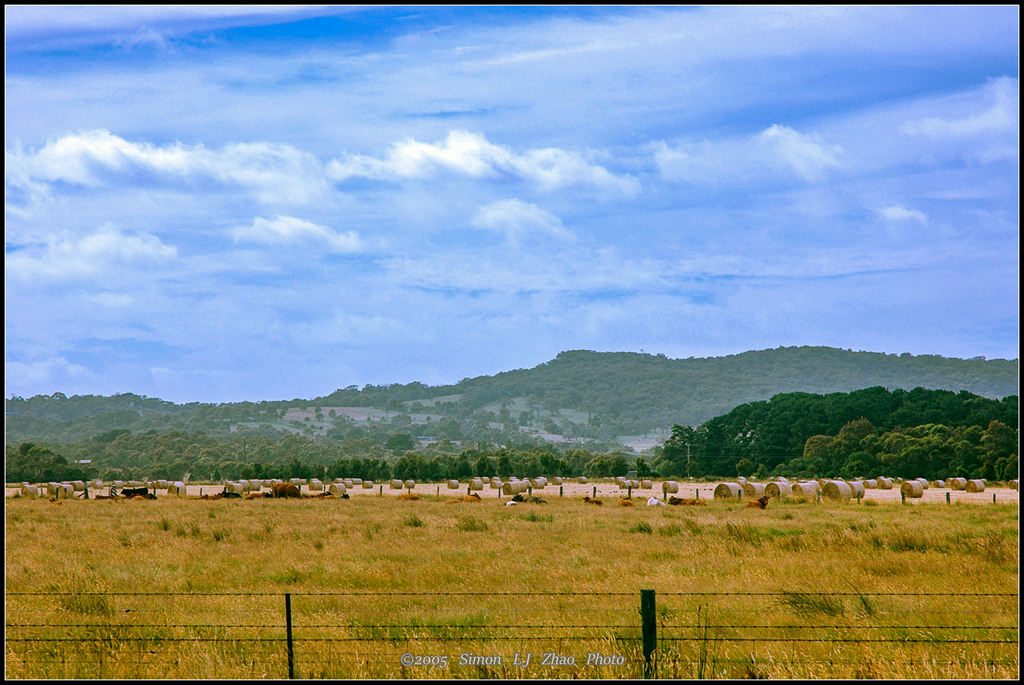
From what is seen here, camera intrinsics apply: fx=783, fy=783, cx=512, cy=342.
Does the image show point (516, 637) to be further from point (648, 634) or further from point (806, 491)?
point (806, 491)

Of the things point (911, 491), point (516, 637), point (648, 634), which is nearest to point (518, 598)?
point (516, 637)

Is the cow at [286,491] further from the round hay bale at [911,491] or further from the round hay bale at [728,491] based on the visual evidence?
the round hay bale at [911,491]

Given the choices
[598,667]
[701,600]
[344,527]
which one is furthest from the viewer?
[344,527]

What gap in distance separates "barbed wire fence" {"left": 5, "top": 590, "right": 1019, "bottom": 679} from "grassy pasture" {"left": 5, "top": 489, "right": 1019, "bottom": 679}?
0.04 meters

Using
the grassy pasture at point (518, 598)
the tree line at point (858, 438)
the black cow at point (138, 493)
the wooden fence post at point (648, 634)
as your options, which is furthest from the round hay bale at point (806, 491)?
the black cow at point (138, 493)

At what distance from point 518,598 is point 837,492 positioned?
37585 mm

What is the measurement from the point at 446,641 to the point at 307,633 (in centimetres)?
255

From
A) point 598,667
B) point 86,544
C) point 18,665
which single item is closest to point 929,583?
point 598,667

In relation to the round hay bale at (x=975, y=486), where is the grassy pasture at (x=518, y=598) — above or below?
above

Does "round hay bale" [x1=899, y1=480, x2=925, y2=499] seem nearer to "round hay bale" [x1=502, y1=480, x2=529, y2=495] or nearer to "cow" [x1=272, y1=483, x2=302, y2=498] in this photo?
"round hay bale" [x1=502, y1=480, x2=529, y2=495]

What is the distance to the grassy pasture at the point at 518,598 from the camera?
1012cm

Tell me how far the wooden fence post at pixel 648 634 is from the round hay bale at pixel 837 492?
133 ft

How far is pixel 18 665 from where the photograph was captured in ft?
34.3

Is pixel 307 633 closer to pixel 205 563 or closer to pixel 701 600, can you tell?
pixel 701 600
